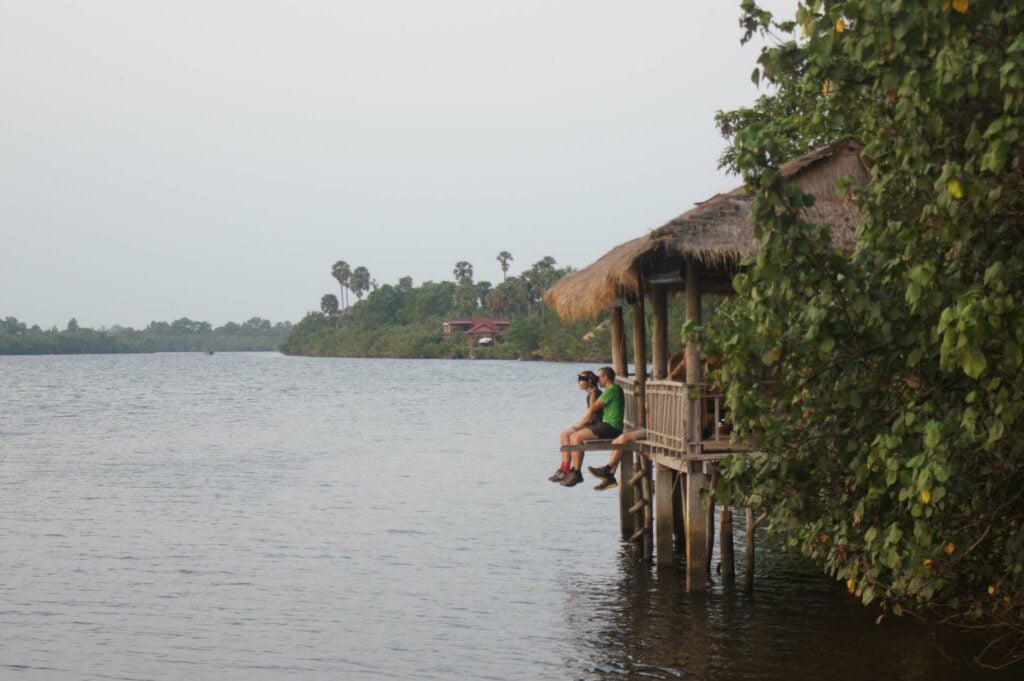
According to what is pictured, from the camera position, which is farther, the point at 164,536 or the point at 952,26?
the point at 164,536

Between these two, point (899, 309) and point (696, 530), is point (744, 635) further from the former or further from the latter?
point (899, 309)

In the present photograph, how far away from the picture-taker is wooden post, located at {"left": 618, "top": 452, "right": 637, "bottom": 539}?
18.0 meters

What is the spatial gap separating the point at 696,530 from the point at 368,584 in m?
5.82

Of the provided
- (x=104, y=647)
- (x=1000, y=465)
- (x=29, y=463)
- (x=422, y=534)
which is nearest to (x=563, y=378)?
(x=29, y=463)

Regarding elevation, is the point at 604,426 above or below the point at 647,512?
above

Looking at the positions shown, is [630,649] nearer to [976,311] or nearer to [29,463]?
[976,311]

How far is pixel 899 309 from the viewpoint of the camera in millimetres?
7074

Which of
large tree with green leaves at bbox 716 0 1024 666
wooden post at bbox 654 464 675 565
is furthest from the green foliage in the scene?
large tree with green leaves at bbox 716 0 1024 666

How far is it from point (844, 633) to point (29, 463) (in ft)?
87.8

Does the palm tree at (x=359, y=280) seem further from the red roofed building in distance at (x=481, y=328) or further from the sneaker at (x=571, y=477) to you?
the sneaker at (x=571, y=477)

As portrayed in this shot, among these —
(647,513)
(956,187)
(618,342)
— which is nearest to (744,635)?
(647,513)

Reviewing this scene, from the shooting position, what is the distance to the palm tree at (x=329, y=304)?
186500 mm

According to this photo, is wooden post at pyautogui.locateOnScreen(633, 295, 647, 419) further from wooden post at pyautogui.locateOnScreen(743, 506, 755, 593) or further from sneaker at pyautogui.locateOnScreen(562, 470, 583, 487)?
wooden post at pyautogui.locateOnScreen(743, 506, 755, 593)

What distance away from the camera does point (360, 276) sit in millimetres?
179625
